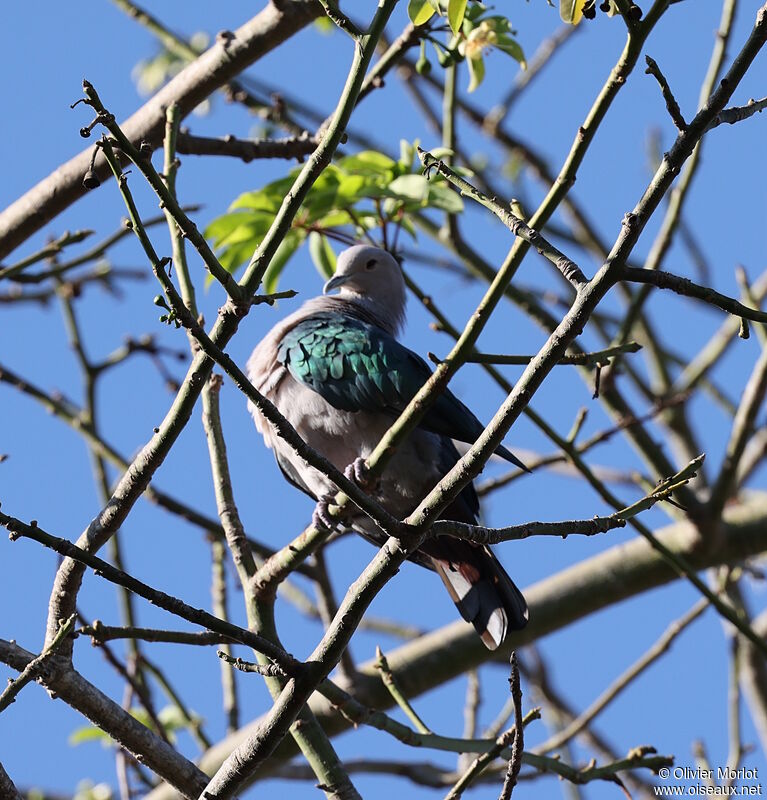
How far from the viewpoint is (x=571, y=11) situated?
220 centimetres

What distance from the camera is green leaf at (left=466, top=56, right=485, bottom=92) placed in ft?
10.9

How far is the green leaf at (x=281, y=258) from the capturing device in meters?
3.48

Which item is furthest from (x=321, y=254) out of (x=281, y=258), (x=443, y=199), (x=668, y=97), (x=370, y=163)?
(x=668, y=97)

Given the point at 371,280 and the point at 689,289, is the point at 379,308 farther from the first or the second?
the point at 689,289

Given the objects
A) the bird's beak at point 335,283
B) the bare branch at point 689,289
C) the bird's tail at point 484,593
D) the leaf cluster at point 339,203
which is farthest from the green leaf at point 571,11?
the bird's beak at point 335,283

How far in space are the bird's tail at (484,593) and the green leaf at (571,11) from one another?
1688 mm

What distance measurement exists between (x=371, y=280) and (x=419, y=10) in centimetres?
218

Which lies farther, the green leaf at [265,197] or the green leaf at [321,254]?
the green leaf at [321,254]

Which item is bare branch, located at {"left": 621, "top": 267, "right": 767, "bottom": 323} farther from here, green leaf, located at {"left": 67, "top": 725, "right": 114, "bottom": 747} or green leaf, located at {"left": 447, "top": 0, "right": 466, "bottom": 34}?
green leaf, located at {"left": 67, "top": 725, "right": 114, "bottom": 747}

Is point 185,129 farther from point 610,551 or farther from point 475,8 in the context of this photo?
point 610,551

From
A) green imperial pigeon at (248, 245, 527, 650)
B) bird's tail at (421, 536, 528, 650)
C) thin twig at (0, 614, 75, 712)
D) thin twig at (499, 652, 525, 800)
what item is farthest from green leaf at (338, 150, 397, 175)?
thin twig at (0, 614, 75, 712)

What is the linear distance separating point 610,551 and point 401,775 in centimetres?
109

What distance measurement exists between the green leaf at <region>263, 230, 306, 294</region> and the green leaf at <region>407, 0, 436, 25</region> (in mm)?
1160

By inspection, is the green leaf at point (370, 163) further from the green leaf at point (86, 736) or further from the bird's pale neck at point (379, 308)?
the green leaf at point (86, 736)
